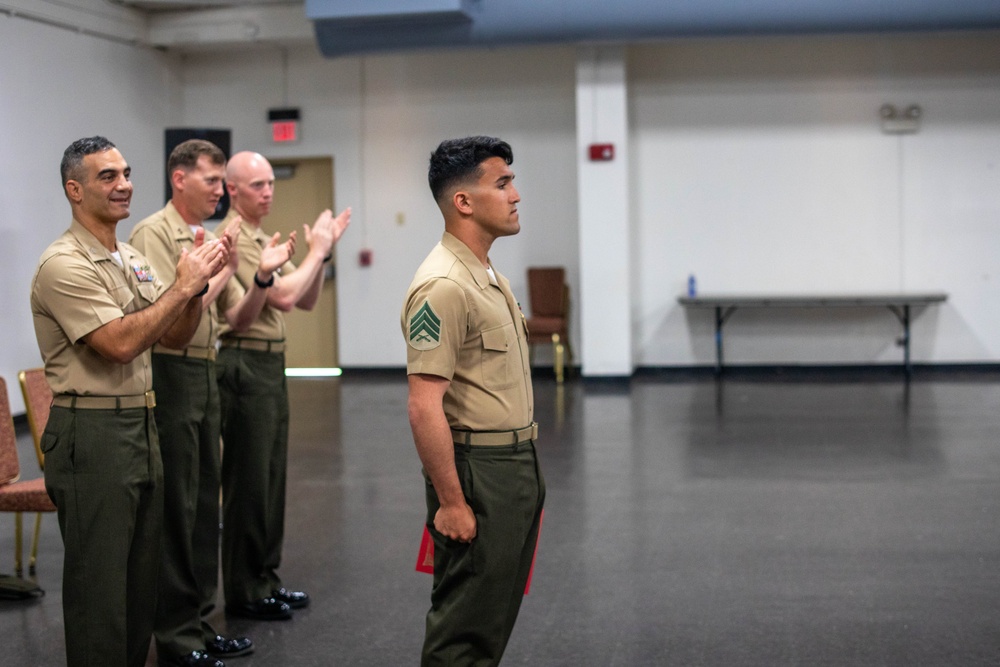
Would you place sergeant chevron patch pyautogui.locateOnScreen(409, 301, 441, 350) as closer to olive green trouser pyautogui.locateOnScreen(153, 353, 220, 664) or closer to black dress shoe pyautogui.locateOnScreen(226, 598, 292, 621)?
olive green trouser pyautogui.locateOnScreen(153, 353, 220, 664)

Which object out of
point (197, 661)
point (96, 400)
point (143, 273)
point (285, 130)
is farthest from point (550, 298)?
point (96, 400)

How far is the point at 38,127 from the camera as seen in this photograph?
28.4 ft

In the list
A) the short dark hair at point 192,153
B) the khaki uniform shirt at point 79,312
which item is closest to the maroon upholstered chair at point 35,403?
the short dark hair at point 192,153

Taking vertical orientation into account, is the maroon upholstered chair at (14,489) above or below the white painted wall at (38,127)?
below

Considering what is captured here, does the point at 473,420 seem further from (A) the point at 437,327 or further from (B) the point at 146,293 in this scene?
(B) the point at 146,293

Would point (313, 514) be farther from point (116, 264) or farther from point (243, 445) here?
point (116, 264)

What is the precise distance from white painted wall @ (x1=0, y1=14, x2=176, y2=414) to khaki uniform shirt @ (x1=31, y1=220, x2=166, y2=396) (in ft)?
19.6

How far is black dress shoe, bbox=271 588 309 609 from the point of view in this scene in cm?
389

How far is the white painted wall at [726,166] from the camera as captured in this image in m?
10.2

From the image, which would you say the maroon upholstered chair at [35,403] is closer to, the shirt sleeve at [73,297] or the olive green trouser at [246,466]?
the olive green trouser at [246,466]

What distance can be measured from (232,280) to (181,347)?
27.3 inches

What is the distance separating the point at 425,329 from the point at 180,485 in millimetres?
1397

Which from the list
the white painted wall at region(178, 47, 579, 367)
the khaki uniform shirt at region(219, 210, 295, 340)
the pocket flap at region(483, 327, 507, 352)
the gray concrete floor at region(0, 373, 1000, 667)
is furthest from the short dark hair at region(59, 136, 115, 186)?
the white painted wall at region(178, 47, 579, 367)

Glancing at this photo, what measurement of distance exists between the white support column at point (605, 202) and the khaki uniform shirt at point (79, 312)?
7.41 m
